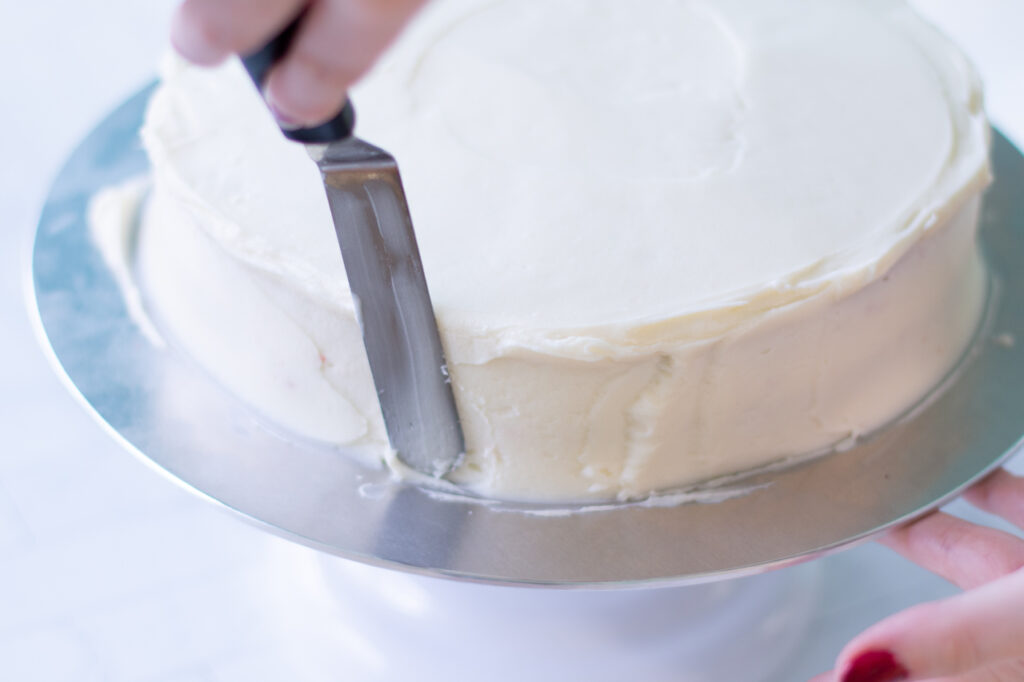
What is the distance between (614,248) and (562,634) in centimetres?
46

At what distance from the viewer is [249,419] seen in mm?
1023

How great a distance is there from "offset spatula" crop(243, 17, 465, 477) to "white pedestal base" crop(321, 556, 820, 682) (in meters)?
0.25

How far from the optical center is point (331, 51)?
548 mm

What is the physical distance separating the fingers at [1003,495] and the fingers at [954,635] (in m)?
0.40

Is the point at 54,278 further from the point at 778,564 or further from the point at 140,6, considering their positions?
the point at 140,6

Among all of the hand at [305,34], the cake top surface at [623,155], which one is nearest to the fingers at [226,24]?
the hand at [305,34]

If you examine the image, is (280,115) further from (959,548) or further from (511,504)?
(959,548)

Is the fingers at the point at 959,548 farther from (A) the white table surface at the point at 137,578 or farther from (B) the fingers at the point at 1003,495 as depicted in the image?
(A) the white table surface at the point at 137,578

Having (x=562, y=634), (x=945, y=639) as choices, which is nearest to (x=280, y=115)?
(x=945, y=639)

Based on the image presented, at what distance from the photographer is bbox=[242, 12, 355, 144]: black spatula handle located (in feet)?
1.85

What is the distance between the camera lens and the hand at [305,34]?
0.53 metres

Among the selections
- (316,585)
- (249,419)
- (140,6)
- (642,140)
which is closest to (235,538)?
(316,585)

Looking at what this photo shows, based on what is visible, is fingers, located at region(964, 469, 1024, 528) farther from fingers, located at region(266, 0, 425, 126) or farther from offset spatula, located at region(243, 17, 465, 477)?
fingers, located at region(266, 0, 425, 126)

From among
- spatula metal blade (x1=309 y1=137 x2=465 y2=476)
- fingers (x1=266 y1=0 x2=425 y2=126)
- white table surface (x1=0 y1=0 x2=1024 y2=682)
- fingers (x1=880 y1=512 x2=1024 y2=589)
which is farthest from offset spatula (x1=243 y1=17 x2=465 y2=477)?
fingers (x1=880 y1=512 x2=1024 y2=589)
